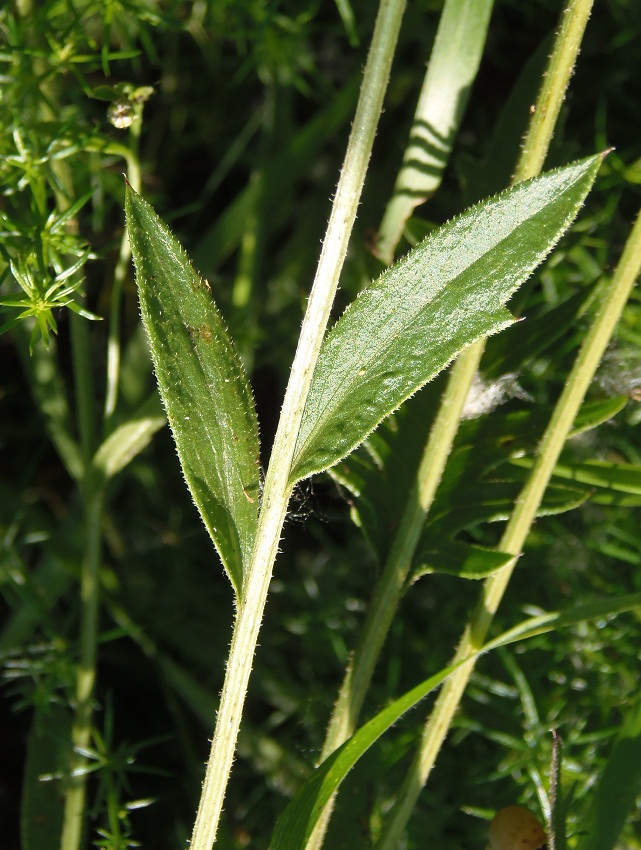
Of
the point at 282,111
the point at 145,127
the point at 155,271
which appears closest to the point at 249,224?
the point at 282,111

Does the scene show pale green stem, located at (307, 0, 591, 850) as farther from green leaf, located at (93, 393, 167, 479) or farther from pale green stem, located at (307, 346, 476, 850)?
green leaf, located at (93, 393, 167, 479)

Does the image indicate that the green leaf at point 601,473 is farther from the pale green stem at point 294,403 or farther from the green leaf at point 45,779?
the green leaf at point 45,779

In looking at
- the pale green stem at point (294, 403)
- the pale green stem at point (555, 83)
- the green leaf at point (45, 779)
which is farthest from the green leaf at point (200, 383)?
the green leaf at point (45, 779)

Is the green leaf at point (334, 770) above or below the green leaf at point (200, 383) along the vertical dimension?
below

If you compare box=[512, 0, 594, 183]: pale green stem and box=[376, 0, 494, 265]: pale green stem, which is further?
box=[376, 0, 494, 265]: pale green stem

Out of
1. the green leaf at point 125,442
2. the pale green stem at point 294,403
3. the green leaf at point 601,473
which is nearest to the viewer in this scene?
the pale green stem at point 294,403

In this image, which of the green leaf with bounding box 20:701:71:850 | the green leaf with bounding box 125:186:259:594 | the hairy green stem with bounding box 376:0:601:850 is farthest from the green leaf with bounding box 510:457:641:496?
the green leaf with bounding box 20:701:71:850

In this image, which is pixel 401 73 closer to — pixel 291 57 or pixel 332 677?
pixel 291 57

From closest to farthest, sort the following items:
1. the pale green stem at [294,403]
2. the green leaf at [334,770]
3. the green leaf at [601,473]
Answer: the pale green stem at [294,403]
the green leaf at [334,770]
the green leaf at [601,473]
